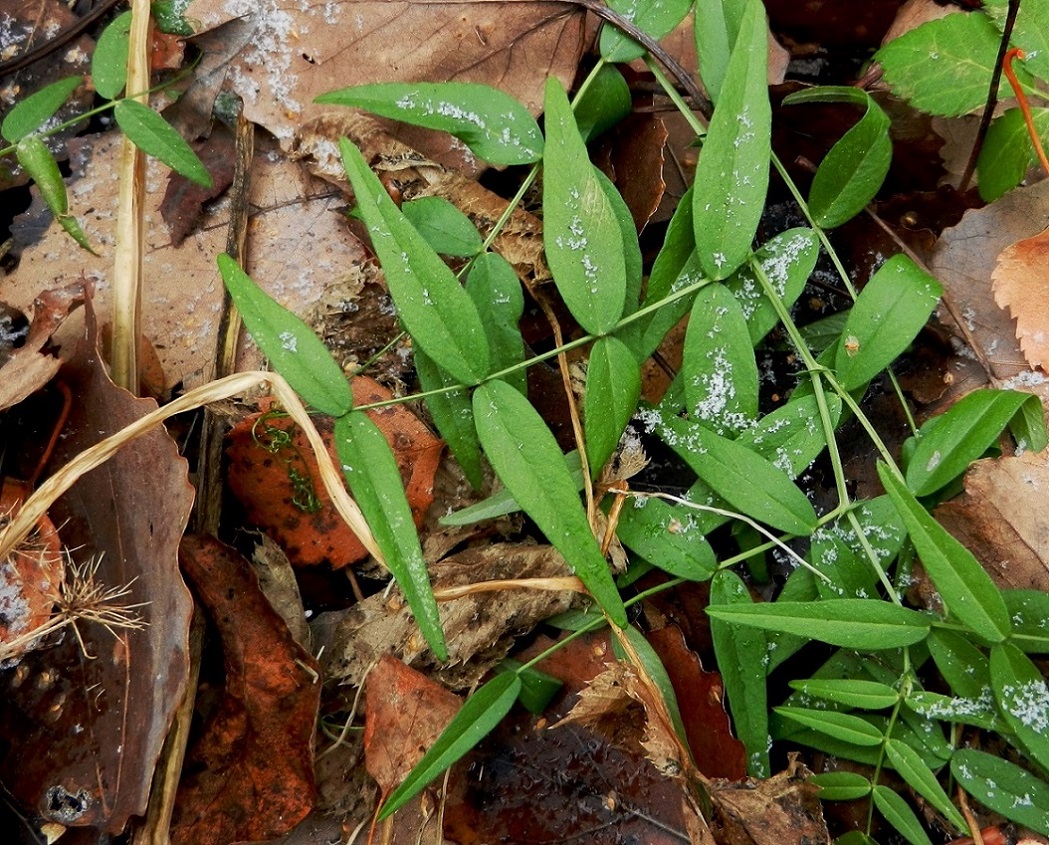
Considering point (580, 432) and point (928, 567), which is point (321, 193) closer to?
point (580, 432)

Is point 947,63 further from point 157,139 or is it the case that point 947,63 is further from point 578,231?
point 157,139

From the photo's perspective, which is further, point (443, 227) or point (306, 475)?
point (306, 475)

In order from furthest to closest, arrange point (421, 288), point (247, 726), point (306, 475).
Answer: point (306, 475)
point (247, 726)
point (421, 288)

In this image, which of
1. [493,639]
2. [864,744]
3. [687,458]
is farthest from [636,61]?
[864,744]

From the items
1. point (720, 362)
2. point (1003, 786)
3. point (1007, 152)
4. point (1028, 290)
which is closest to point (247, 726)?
point (720, 362)

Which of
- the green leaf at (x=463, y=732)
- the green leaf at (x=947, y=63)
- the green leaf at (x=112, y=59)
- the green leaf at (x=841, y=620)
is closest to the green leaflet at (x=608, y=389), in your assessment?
the green leaf at (x=841, y=620)

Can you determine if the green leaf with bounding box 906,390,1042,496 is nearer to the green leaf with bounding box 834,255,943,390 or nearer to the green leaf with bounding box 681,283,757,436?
the green leaf with bounding box 834,255,943,390

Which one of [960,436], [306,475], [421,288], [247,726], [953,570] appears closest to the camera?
[953,570]

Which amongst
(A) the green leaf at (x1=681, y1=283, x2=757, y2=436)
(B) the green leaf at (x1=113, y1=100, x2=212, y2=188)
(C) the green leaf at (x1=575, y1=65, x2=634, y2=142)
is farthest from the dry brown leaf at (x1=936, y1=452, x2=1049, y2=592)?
(B) the green leaf at (x1=113, y1=100, x2=212, y2=188)
